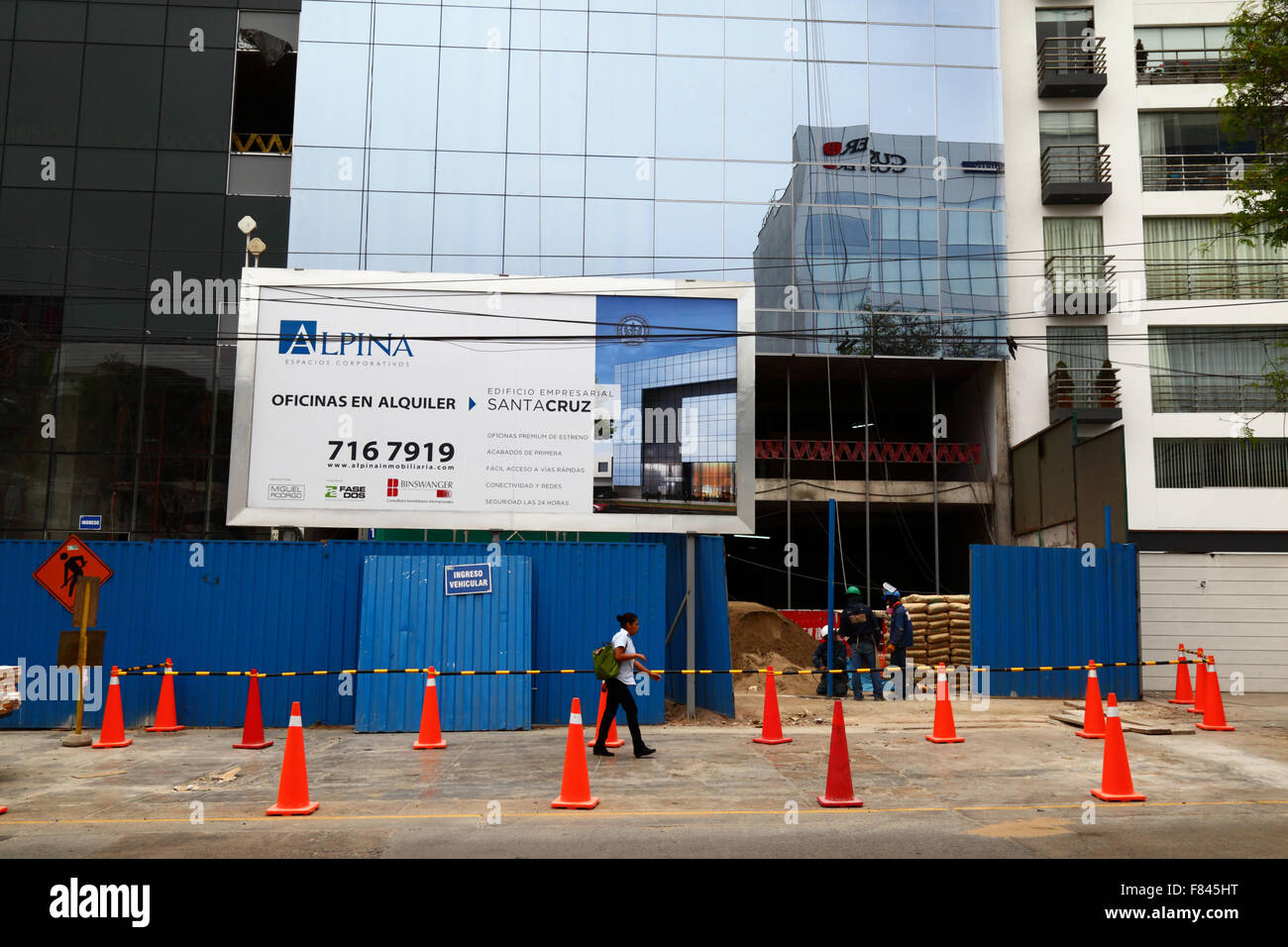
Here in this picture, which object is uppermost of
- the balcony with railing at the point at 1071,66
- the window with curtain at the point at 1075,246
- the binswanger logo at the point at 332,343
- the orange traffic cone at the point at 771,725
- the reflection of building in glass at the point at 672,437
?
the balcony with railing at the point at 1071,66

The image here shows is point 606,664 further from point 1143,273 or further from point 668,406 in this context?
point 1143,273

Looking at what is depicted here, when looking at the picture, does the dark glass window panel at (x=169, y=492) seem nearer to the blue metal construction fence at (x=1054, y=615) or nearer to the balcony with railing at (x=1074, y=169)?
the blue metal construction fence at (x=1054, y=615)

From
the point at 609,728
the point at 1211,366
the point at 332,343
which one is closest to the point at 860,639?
the point at 609,728

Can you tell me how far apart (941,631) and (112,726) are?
16292 mm

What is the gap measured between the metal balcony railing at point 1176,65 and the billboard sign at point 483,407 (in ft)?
74.1

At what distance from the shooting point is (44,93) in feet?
89.0

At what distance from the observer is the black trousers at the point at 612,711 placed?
35.6ft

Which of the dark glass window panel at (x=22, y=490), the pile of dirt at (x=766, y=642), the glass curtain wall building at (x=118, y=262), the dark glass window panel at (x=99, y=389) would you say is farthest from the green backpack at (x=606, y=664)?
the dark glass window panel at (x=22, y=490)

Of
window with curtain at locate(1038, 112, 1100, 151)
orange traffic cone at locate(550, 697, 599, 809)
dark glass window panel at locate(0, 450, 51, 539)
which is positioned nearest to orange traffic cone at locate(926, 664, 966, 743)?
orange traffic cone at locate(550, 697, 599, 809)

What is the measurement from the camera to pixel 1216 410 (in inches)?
1116

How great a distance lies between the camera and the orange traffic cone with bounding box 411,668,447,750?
469 inches

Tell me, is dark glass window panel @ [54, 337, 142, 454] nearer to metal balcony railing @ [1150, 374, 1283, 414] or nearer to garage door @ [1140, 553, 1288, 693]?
garage door @ [1140, 553, 1288, 693]

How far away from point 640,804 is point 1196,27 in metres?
32.0

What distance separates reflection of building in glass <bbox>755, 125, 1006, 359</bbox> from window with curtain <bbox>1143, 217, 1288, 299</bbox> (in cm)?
507
